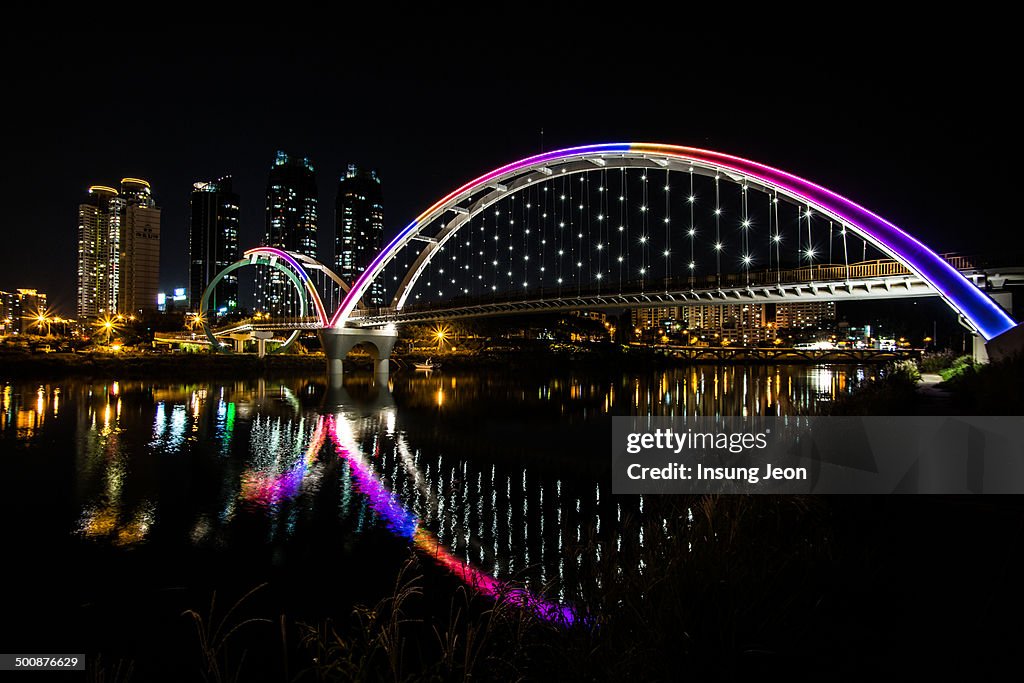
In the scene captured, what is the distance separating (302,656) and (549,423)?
16619 mm

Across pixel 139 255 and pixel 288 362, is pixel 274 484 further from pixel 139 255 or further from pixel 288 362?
pixel 139 255

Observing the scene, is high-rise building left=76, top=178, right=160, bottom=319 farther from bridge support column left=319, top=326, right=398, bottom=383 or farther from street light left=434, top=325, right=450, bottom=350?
bridge support column left=319, top=326, right=398, bottom=383

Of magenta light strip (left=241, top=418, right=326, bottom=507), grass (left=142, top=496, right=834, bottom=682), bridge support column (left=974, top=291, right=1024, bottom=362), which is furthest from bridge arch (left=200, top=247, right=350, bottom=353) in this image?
grass (left=142, top=496, right=834, bottom=682)

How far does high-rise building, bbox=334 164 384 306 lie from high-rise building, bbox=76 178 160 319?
4769 centimetres

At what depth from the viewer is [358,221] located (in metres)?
171

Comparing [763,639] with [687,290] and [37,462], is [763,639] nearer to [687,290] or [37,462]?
[37,462]

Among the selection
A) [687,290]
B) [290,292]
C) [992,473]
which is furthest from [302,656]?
[290,292]

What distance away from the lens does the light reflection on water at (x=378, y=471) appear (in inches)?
310

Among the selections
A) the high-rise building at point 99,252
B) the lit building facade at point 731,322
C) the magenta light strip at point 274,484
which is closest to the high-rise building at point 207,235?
the high-rise building at point 99,252

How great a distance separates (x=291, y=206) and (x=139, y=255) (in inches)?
2318

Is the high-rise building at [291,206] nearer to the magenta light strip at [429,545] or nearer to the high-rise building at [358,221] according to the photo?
the high-rise building at [358,221]

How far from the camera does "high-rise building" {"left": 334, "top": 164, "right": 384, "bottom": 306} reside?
17000 cm

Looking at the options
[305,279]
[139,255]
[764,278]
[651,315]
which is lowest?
[764,278]

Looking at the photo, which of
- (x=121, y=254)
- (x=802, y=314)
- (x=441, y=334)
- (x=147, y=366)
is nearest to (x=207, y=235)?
(x=121, y=254)
